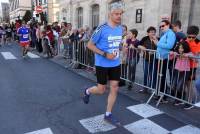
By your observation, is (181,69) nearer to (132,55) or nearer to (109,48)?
(132,55)

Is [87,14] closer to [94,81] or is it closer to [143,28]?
[143,28]

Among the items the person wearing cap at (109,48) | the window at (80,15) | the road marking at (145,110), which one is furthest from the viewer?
the window at (80,15)

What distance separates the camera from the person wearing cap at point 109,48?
4.50m

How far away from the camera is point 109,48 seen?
4.59m

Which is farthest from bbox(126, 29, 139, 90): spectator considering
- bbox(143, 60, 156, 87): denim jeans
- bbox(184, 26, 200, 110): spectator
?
bbox(184, 26, 200, 110): spectator

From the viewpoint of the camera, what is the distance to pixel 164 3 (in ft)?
50.8

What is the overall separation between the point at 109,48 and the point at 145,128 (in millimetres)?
1545

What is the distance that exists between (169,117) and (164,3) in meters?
11.6

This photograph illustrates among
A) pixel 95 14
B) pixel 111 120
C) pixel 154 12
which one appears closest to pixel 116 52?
pixel 111 120

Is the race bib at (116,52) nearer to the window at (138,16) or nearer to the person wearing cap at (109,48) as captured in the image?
the person wearing cap at (109,48)

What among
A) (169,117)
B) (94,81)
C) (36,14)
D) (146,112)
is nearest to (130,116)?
(146,112)

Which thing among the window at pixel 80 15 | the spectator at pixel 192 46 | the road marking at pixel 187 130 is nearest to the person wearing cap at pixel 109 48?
the road marking at pixel 187 130

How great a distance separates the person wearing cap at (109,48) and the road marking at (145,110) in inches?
29.4

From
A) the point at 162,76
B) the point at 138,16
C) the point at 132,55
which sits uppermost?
the point at 138,16
